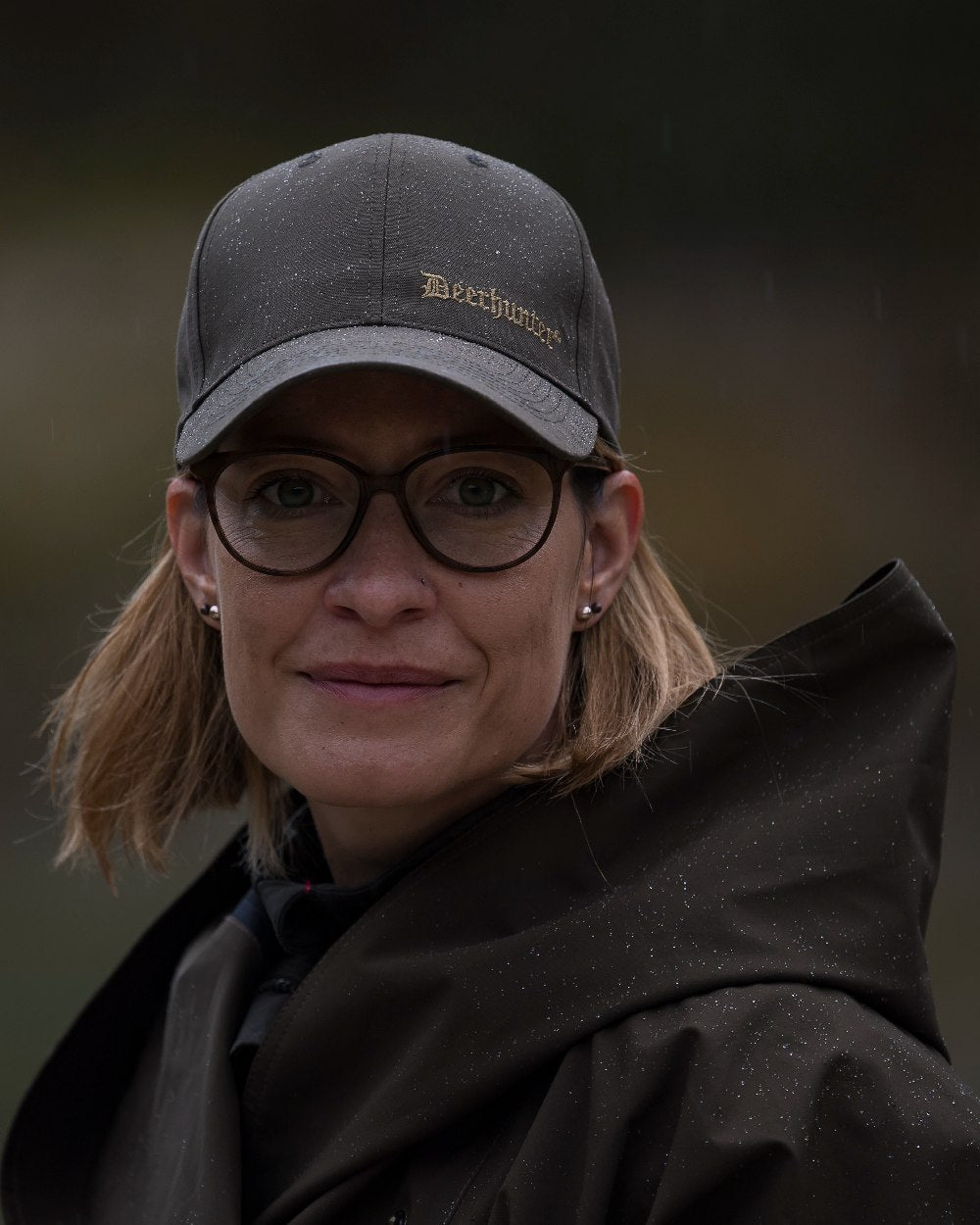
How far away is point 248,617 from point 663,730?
1.30 ft

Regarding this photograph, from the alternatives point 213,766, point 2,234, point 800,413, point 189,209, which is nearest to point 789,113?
point 800,413

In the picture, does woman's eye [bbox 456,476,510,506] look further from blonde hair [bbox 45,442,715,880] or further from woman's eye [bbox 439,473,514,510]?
blonde hair [bbox 45,442,715,880]

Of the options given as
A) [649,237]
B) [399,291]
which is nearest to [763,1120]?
[399,291]

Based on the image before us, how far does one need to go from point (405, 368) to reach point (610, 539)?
354mm

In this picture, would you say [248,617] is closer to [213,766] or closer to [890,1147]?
[213,766]

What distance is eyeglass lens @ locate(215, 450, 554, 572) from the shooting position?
145cm

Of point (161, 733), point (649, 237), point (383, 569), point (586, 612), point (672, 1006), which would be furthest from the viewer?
point (649, 237)

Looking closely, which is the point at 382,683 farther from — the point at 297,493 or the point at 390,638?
the point at 297,493

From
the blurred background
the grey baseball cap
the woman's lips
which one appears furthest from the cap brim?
the blurred background

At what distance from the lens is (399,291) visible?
146 cm

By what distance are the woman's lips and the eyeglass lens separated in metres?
0.10

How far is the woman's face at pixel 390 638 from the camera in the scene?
1.44 meters

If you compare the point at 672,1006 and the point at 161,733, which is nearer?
the point at 672,1006

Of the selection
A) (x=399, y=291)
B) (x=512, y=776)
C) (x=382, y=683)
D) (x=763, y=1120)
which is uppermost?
(x=399, y=291)
